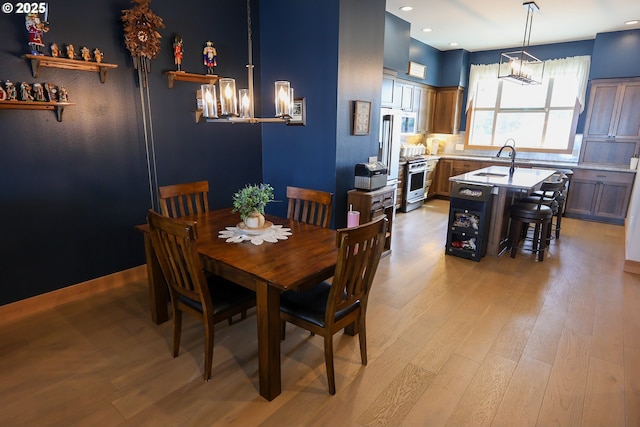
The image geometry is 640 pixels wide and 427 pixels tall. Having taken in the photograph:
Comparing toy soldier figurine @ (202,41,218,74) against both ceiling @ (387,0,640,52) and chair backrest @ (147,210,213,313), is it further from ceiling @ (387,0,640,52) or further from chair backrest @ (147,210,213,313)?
ceiling @ (387,0,640,52)

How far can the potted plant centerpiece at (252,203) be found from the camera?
2326mm

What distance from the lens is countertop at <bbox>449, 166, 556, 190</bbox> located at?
386cm

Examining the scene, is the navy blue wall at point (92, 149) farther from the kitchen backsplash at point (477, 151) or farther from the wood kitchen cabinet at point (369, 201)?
the kitchen backsplash at point (477, 151)

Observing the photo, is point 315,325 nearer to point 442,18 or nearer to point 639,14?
point 442,18

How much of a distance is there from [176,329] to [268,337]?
0.74m

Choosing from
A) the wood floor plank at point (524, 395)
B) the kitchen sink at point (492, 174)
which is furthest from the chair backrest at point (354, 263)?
the kitchen sink at point (492, 174)

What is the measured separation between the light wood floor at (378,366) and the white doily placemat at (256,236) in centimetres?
74

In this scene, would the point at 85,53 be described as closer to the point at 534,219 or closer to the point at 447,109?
the point at 534,219

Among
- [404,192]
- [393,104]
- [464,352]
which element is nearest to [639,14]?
[393,104]

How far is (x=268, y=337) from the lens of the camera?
1.87 metres

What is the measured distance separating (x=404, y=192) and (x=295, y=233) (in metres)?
4.13

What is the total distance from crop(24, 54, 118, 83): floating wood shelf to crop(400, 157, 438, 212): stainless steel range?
4588 millimetres

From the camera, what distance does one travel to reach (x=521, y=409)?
1.93 m

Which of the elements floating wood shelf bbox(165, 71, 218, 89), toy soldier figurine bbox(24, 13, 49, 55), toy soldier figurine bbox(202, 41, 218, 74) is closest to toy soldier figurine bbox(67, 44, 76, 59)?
toy soldier figurine bbox(24, 13, 49, 55)
